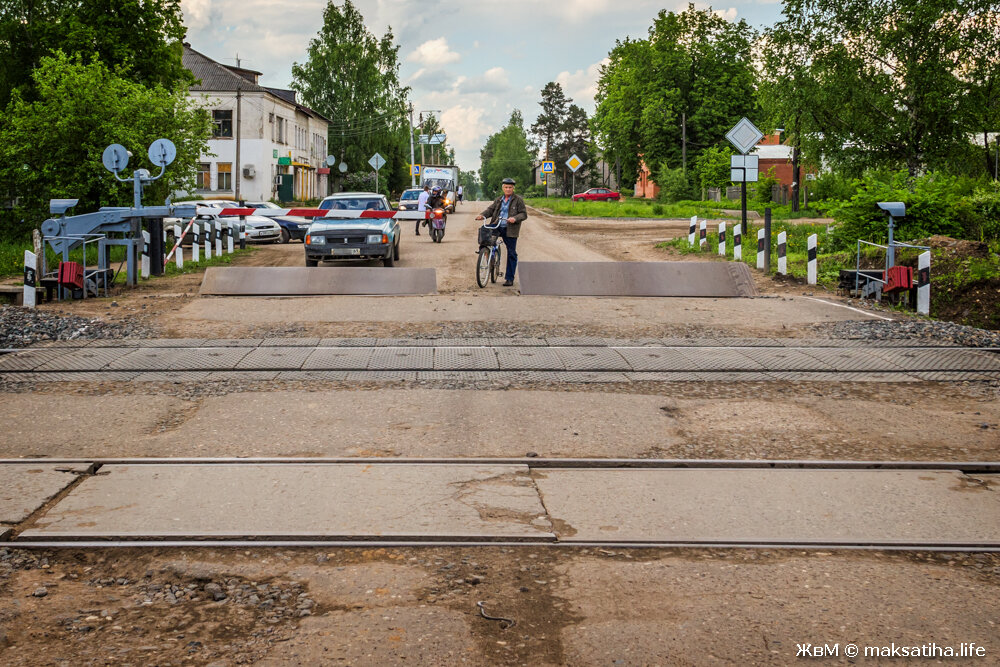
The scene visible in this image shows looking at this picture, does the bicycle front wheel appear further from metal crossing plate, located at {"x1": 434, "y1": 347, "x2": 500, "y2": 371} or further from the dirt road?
metal crossing plate, located at {"x1": 434, "y1": 347, "x2": 500, "y2": 371}

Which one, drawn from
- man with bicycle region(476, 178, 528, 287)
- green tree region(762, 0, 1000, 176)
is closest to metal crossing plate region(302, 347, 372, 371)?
man with bicycle region(476, 178, 528, 287)

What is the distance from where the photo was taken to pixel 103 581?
4.34m

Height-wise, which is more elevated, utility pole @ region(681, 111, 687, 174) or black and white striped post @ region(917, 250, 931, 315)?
utility pole @ region(681, 111, 687, 174)

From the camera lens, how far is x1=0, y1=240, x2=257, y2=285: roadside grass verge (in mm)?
19608

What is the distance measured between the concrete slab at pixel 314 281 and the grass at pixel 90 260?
2748 millimetres

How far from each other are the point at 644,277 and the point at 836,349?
18.0ft

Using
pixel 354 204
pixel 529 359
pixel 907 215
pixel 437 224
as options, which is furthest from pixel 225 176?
pixel 529 359

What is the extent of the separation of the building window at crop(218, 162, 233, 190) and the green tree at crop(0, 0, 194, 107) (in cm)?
2361

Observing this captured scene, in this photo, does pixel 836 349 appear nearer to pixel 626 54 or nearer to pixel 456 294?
pixel 456 294

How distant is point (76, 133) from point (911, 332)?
18767mm

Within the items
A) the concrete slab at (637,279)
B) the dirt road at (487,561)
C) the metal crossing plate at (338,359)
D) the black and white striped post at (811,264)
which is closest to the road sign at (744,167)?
the black and white striped post at (811,264)

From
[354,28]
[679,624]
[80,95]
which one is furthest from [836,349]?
[354,28]

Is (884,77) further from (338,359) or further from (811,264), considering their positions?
(338,359)

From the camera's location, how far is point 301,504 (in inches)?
211
